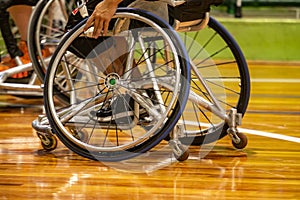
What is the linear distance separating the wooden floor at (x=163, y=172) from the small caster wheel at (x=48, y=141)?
3 cm

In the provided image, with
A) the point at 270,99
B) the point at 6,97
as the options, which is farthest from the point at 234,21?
the point at 6,97

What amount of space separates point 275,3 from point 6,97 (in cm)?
257

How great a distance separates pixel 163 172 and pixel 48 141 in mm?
544

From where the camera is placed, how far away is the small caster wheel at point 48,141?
10.2 ft

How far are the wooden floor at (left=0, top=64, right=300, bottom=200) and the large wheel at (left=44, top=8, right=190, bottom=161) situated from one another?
0.10m

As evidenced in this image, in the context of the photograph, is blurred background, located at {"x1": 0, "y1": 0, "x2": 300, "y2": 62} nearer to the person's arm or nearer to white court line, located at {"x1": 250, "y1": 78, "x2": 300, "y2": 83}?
white court line, located at {"x1": 250, "y1": 78, "x2": 300, "y2": 83}

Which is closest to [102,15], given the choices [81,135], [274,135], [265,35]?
[81,135]

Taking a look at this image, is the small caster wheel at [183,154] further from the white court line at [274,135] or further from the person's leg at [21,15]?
the person's leg at [21,15]

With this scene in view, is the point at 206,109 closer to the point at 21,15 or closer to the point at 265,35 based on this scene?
the point at 21,15

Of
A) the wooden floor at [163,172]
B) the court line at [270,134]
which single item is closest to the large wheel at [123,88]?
the wooden floor at [163,172]

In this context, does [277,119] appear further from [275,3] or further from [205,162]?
[275,3]

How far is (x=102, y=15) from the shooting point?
9.18 ft

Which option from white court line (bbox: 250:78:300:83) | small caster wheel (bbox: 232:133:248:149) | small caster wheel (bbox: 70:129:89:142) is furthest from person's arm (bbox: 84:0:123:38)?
white court line (bbox: 250:78:300:83)

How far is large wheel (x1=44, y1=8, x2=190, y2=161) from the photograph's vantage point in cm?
276
